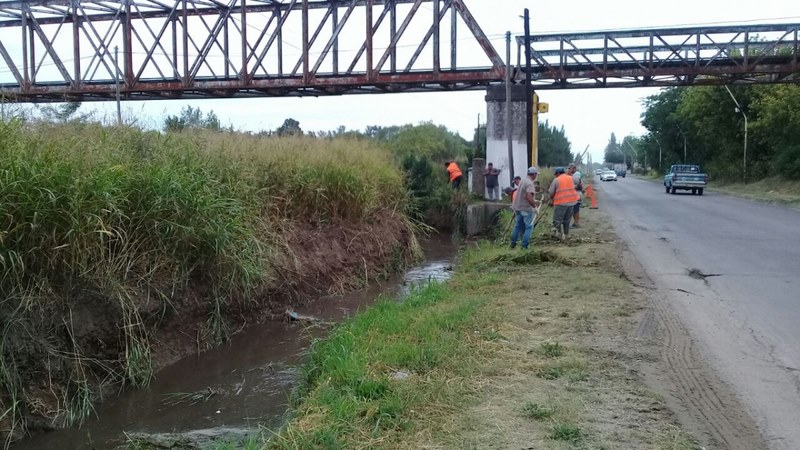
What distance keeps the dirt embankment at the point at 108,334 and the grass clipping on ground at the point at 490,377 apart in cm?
197

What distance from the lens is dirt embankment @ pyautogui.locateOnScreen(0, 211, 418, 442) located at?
579 centimetres

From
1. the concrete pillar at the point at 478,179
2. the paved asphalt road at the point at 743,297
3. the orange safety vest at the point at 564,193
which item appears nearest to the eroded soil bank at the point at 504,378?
the paved asphalt road at the point at 743,297

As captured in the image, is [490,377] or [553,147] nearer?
[490,377]

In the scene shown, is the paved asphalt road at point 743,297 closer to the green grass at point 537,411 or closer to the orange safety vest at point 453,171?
the green grass at point 537,411

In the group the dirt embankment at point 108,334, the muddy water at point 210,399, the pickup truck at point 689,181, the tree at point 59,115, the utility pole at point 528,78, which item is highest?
the utility pole at point 528,78

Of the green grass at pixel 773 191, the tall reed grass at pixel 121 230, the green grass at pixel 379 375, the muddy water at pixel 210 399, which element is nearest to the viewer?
the green grass at pixel 379 375

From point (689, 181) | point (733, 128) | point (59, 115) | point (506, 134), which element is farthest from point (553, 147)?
point (59, 115)

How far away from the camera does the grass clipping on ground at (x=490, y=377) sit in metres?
4.17

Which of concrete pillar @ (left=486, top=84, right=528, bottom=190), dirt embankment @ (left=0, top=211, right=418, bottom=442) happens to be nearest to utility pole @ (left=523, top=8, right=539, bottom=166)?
concrete pillar @ (left=486, top=84, right=528, bottom=190)

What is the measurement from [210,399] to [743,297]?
265 inches

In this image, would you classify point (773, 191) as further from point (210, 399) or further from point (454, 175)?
point (210, 399)

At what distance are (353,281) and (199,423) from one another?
6.42m

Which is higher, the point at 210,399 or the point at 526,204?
the point at 526,204

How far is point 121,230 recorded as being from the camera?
6.93 m
